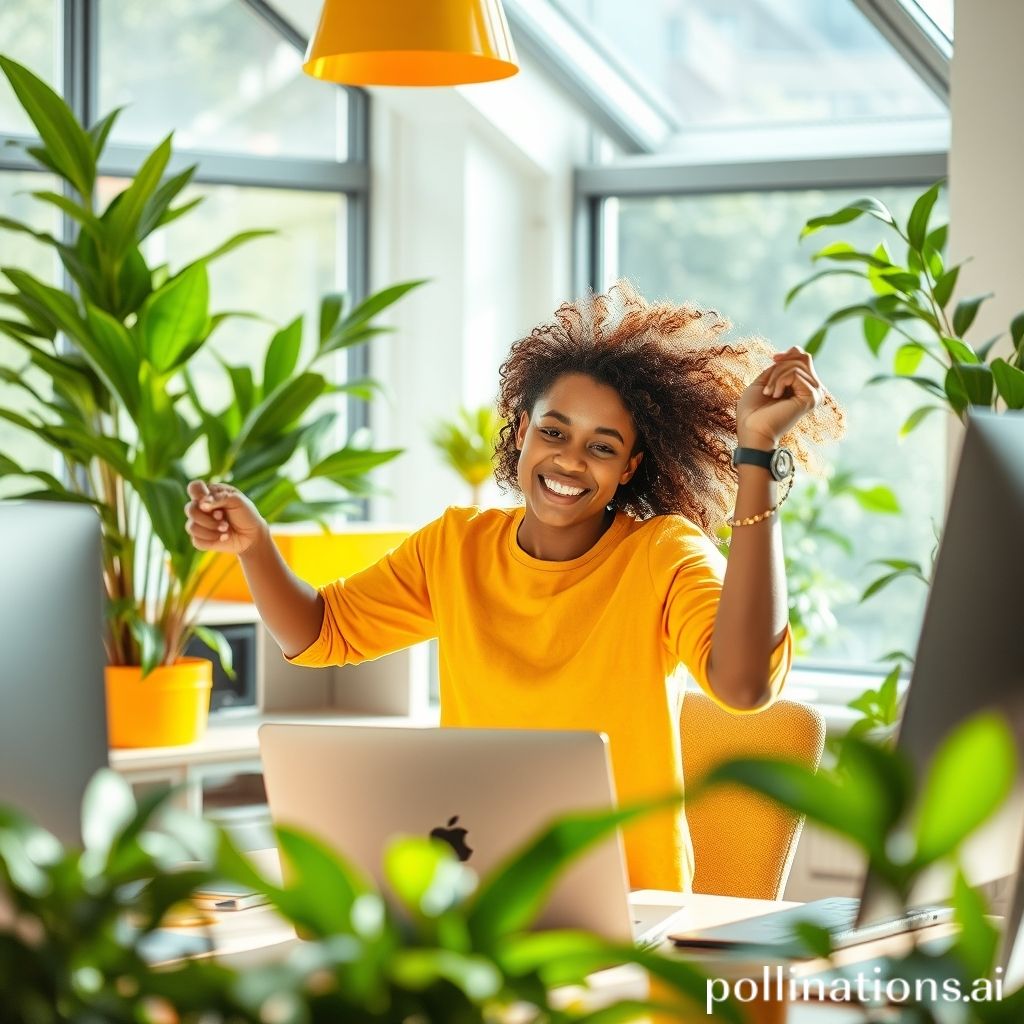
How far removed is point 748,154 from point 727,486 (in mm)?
2237

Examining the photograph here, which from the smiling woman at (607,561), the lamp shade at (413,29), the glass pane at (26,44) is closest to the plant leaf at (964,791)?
the smiling woman at (607,561)

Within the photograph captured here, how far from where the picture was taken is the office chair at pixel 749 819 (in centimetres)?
211

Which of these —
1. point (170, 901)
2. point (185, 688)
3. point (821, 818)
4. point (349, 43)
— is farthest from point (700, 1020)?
point (185, 688)

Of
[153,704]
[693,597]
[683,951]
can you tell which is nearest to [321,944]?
[683,951]

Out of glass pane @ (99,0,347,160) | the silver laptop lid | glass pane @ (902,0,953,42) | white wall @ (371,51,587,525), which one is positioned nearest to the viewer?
the silver laptop lid

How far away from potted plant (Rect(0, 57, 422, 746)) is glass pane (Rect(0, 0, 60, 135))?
910 mm

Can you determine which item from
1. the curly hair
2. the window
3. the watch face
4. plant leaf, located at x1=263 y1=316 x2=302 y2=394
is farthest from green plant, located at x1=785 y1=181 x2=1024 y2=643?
the window

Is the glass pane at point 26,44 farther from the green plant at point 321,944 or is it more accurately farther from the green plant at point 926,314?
the green plant at point 321,944

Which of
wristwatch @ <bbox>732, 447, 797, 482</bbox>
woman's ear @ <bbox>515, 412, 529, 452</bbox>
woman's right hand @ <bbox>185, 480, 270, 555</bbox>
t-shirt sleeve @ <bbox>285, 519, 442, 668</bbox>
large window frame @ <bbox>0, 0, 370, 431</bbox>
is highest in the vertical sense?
large window frame @ <bbox>0, 0, 370, 431</bbox>

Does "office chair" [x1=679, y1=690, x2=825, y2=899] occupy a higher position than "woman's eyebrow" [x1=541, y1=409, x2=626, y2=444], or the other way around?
"woman's eyebrow" [x1=541, y1=409, x2=626, y2=444]

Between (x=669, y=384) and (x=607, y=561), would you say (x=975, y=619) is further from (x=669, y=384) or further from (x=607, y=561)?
(x=669, y=384)

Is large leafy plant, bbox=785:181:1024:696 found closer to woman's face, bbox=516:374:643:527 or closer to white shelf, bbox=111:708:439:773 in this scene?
woman's face, bbox=516:374:643:527

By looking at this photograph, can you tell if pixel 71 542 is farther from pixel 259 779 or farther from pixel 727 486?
pixel 259 779

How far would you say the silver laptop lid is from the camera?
1.37 metres
